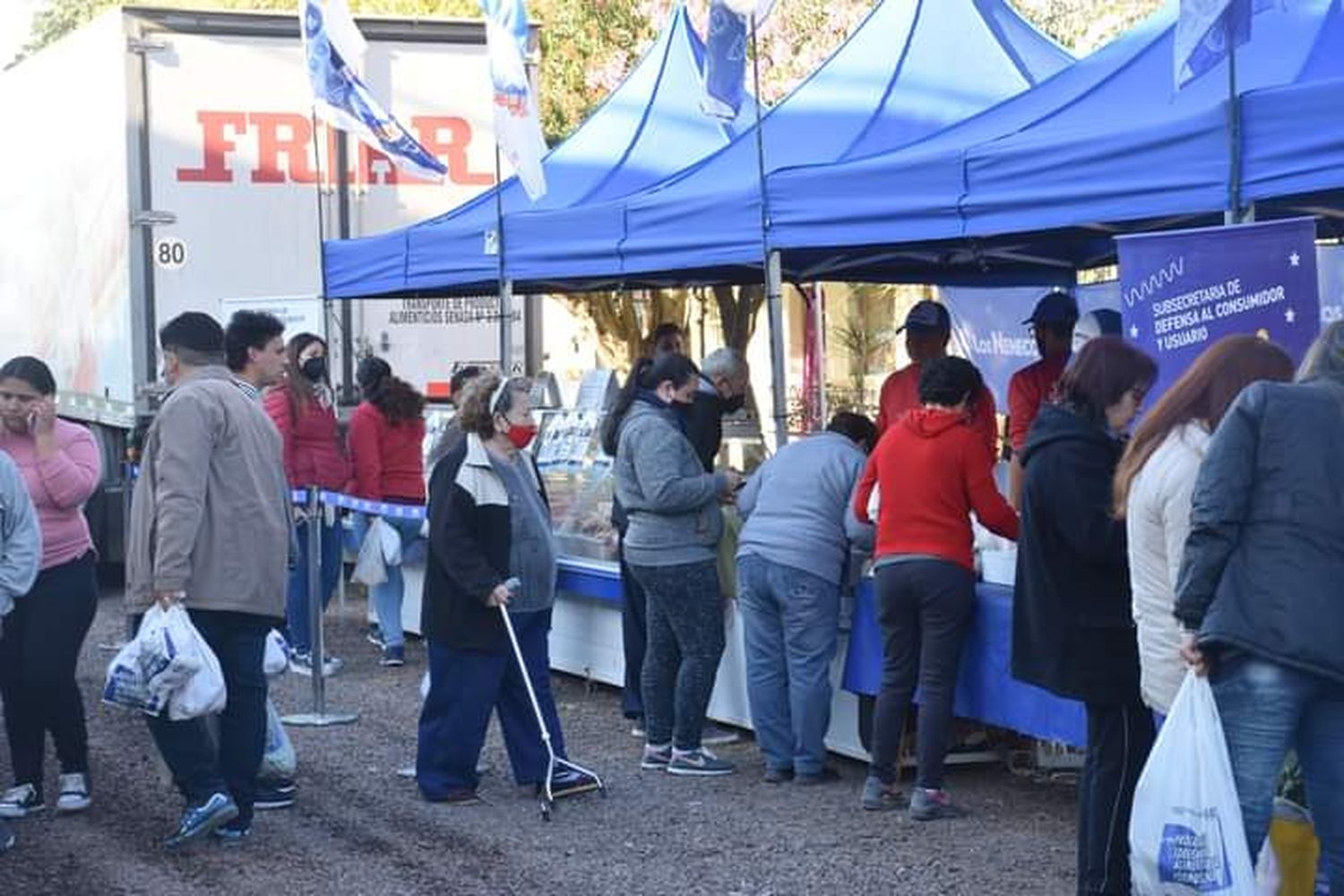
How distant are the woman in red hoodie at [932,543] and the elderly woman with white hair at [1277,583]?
2.39 m

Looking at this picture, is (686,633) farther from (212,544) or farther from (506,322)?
(506,322)

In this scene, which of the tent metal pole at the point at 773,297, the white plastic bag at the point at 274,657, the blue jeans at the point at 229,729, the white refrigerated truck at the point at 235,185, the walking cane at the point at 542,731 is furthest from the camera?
the white refrigerated truck at the point at 235,185

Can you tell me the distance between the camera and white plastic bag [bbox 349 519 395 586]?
11531mm

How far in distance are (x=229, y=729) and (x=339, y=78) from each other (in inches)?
194

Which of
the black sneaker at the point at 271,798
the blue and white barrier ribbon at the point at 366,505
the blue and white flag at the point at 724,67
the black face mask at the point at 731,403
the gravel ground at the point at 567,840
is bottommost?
the gravel ground at the point at 567,840

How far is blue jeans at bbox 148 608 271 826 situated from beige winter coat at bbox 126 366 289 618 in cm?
12

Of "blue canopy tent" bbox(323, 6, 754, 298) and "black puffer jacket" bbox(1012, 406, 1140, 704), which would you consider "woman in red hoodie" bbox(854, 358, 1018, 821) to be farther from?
"blue canopy tent" bbox(323, 6, 754, 298)

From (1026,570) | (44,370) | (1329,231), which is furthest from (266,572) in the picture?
(1329,231)

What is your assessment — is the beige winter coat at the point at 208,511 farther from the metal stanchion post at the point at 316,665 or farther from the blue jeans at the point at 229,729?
the metal stanchion post at the point at 316,665

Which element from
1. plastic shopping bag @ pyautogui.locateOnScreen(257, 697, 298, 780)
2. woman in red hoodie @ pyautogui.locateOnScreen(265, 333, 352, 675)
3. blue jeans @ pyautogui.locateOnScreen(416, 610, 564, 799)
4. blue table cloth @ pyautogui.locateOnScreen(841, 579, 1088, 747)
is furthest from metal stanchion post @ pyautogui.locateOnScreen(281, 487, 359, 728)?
blue table cloth @ pyautogui.locateOnScreen(841, 579, 1088, 747)

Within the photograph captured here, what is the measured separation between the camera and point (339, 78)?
36.8 feet

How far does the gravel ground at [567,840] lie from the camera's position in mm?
6805

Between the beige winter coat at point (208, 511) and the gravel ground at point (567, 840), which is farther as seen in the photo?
the beige winter coat at point (208, 511)

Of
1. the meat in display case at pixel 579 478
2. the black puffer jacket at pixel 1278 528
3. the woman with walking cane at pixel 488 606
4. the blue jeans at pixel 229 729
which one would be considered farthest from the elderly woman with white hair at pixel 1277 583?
the meat in display case at pixel 579 478
